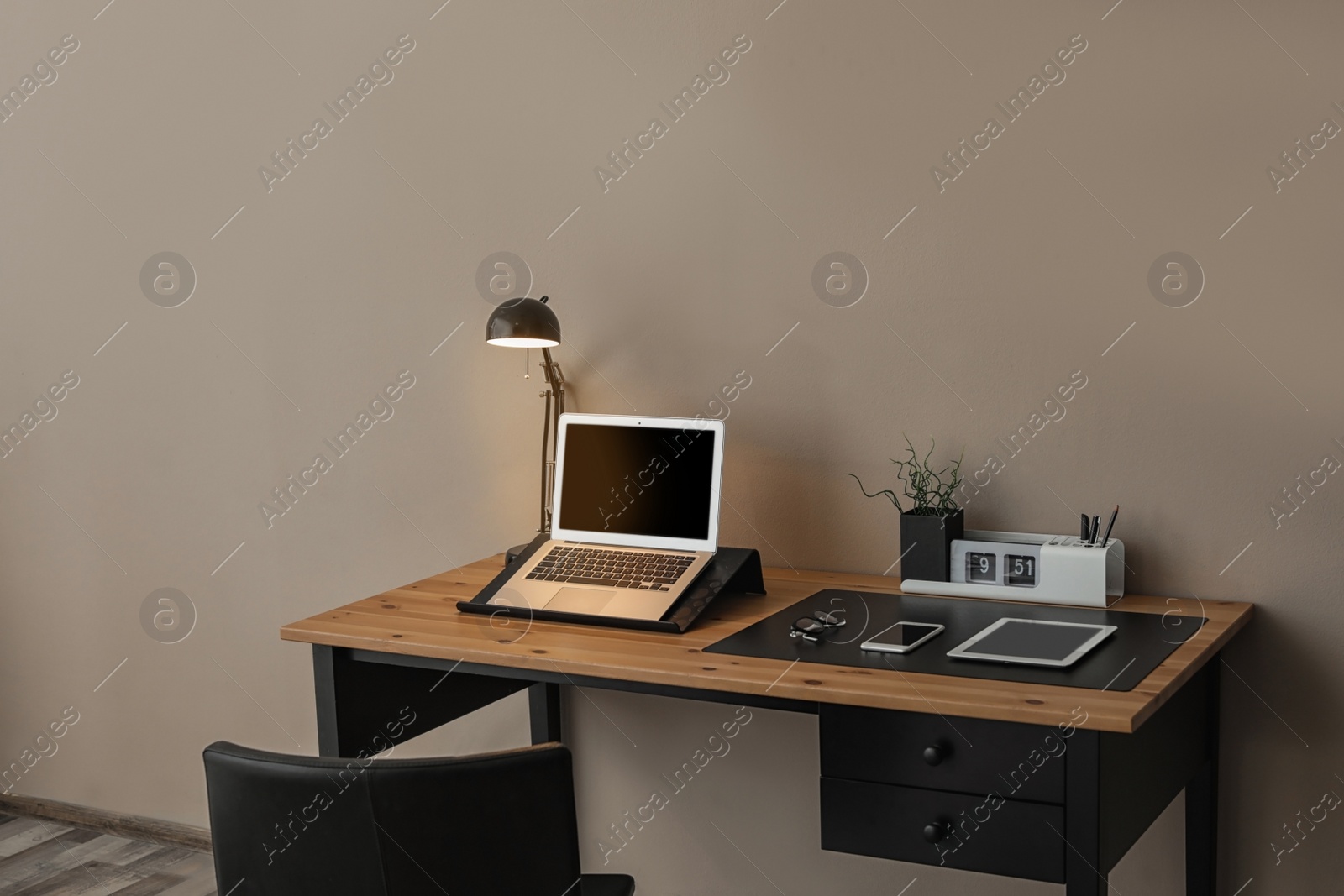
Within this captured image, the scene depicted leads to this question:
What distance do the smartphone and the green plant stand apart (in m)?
0.31

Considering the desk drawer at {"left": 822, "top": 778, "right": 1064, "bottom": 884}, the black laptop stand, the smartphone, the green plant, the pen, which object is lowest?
the desk drawer at {"left": 822, "top": 778, "right": 1064, "bottom": 884}

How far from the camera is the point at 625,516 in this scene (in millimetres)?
2266

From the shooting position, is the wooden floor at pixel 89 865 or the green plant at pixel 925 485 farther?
the wooden floor at pixel 89 865

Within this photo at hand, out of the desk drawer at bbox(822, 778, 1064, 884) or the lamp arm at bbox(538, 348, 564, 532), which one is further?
the lamp arm at bbox(538, 348, 564, 532)

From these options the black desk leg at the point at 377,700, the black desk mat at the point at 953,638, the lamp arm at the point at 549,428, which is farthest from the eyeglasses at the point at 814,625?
the lamp arm at the point at 549,428

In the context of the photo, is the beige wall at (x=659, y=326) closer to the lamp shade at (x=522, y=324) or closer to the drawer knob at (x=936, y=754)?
the lamp shade at (x=522, y=324)

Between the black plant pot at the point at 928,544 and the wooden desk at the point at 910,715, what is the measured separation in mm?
110

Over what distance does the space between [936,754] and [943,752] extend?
11 millimetres

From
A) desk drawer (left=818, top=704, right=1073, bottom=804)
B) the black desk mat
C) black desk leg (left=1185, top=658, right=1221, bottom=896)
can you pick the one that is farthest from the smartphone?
black desk leg (left=1185, top=658, right=1221, bottom=896)

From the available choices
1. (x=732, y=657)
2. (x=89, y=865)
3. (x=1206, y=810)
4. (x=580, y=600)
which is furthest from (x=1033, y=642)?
(x=89, y=865)

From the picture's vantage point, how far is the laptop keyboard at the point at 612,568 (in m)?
2.09

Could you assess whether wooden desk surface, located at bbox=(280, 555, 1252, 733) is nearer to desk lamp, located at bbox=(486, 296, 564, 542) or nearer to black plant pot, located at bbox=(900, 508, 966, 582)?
black plant pot, located at bbox=(900, 508, 966, 582)

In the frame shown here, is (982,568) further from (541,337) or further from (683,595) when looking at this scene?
(541,337)

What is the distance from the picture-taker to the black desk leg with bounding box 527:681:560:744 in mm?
2576
